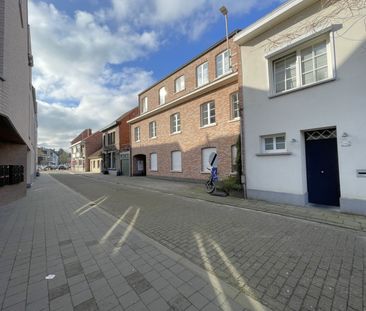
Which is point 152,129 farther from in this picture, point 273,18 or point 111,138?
point 273,18

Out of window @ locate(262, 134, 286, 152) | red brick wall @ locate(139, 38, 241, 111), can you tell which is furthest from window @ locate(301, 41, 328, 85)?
red brick wall @ locate(139, 38, 241, 111)

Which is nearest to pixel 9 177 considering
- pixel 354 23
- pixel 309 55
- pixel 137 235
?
pixel 137 235

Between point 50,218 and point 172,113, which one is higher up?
point 172,113

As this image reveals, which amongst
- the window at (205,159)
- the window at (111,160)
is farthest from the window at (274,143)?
the window at (111,160)

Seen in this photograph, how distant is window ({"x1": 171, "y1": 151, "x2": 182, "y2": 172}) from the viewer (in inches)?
637

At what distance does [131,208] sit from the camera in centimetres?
754

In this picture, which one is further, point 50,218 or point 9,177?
point 9,177

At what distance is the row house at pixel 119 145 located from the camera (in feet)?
79.4

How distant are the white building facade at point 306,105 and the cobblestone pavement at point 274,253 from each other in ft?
6.36

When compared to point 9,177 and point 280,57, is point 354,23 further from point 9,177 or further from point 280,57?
point 9,177

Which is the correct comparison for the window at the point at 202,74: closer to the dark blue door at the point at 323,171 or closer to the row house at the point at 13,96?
the dark blue door at the point at 323,171

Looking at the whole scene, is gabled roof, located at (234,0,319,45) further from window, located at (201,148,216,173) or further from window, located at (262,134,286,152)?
window, located at (201,148,216,173)

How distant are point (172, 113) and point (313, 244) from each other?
1432cm

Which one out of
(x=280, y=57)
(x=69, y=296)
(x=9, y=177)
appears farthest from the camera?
(x=9, y=177)
